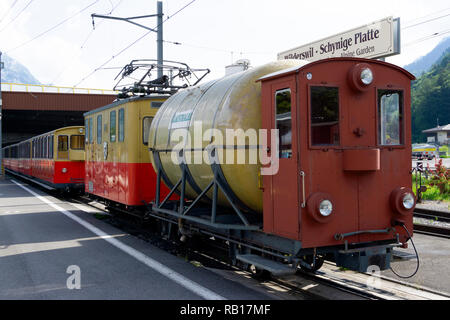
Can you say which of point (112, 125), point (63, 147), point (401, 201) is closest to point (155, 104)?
point (112, 125)

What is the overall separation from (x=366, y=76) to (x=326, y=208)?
1.80 meters

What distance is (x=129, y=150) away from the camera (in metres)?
10.3

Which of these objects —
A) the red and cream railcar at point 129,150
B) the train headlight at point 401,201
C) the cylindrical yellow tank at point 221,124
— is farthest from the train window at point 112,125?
the train headlight at point 401,201

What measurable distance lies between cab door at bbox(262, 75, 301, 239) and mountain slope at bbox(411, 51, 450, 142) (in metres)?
89.5

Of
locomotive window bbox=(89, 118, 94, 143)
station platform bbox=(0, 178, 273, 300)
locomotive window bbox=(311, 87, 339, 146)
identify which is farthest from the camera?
locomotive window bbox=(89, 118, 94, 143)

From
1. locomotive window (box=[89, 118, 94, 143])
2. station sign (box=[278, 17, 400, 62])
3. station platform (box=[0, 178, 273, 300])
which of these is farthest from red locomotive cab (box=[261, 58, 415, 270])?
locomotive window (box=[89, 118, 94, 143])

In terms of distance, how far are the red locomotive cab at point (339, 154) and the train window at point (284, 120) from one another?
0.01 m

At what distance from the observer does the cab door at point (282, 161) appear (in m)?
5.44

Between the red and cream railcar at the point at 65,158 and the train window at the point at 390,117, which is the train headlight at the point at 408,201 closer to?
the train window at the point at 390,117

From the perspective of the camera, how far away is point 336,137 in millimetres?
5629

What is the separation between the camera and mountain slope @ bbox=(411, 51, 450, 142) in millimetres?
89188

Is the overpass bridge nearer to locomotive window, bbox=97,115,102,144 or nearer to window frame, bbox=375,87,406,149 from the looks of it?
locomotive window, bbox=97,115,102,144

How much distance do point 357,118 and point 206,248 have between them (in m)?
4.52
